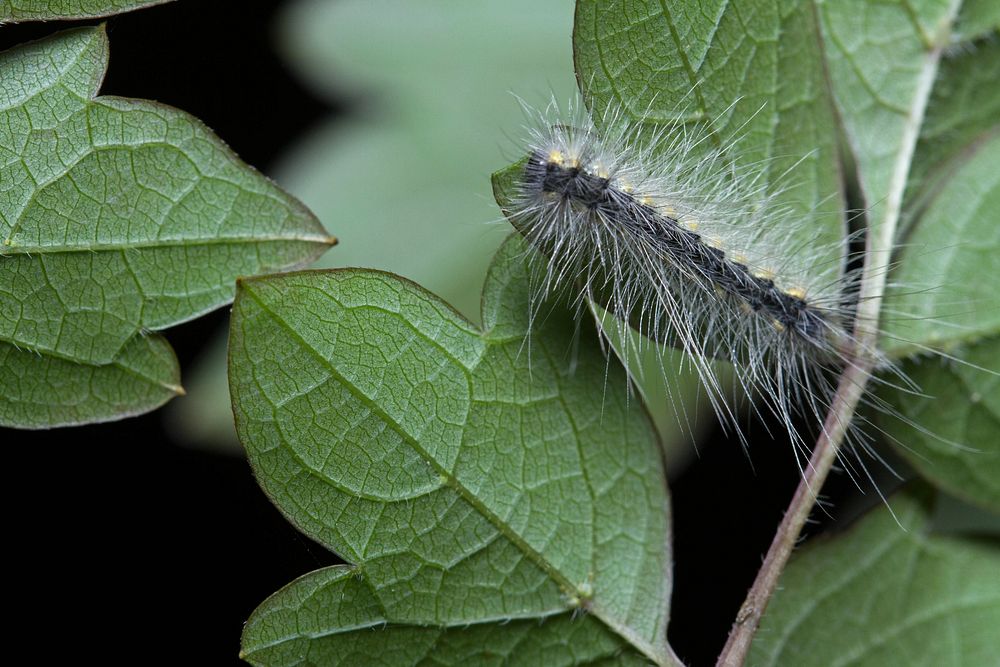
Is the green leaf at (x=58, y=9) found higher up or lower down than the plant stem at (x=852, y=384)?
higher up

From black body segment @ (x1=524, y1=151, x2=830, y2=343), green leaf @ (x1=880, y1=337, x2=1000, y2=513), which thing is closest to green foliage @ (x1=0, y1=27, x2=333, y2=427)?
black body segment @ (x1=524, y1=151, x2=830, y2=343)

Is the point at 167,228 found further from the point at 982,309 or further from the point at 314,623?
the point at 982,309

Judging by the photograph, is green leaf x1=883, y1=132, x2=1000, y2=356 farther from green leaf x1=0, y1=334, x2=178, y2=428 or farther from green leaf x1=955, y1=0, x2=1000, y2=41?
green leaf x1=0, y1=334, x2=178, y2=428

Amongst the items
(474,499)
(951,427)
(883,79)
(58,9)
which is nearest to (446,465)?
(474,499)

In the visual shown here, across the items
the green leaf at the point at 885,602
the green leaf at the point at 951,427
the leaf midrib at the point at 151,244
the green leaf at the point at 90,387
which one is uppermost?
the leaf midrib at the point at 151,244

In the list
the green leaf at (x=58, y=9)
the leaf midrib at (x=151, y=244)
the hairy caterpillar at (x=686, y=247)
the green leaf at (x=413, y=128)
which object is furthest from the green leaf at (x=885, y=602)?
the green leaf at (x=58, y=9)

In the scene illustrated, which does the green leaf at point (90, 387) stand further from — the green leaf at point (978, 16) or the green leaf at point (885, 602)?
the green leaf at point (978, 16)
